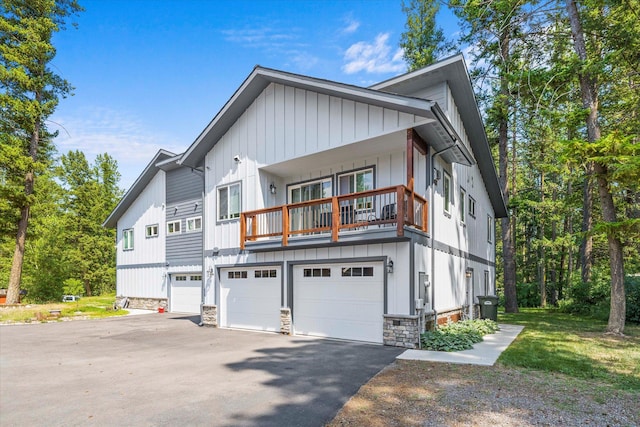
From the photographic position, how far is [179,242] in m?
18.0

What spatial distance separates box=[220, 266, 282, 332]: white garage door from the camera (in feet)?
38.1

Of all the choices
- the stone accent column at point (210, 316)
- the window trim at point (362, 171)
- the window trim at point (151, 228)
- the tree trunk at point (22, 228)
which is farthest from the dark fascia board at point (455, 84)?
the tree trunk at point (22, 228)

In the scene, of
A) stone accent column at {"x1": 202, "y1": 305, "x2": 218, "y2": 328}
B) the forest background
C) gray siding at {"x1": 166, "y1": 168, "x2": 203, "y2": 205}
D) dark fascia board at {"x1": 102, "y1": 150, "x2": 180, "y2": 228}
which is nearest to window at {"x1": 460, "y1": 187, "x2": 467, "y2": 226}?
the forest background

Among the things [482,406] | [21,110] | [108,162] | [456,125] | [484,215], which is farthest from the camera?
[108,162]

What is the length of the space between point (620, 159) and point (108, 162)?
36.2 meters

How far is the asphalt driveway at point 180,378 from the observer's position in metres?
4.83

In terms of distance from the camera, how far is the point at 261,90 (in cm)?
1244

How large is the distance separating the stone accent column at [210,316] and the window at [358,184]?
6.08 meters

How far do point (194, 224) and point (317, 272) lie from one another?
8923 mm

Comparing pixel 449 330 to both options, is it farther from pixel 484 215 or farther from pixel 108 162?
pixel 108 162

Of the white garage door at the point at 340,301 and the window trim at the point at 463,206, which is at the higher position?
the window trim at the point at 463,206

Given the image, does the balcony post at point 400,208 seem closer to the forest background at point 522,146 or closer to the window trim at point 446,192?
the window trim at point 446,192

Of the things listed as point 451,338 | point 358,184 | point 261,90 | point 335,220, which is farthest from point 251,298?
point 261,90

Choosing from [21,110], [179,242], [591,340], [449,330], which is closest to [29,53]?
[21,110]
